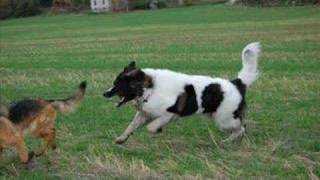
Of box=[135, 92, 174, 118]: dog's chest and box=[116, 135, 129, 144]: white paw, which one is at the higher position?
box=[135, 92, 174, 118]: dog's chest

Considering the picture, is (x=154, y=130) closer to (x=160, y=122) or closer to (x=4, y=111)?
(x=160, y=122)

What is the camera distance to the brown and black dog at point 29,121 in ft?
25.4

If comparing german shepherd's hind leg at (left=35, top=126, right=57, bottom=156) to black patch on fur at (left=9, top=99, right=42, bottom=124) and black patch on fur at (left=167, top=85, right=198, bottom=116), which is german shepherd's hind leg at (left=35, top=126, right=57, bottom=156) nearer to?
black patch on fur at (left=9, top=99, right=42, bottom=124)

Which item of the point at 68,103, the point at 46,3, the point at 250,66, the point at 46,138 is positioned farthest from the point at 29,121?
the point at 46,3

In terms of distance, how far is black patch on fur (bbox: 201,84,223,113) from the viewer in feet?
30.5

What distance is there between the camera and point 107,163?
793 cm

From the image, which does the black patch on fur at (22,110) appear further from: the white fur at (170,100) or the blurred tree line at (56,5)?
the blurred tree line at (56,5)

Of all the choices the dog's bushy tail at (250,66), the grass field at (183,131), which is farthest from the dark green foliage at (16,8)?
Result: the dog's bushy tail at (250,66)

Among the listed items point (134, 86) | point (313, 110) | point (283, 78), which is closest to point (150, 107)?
point (134, 86)

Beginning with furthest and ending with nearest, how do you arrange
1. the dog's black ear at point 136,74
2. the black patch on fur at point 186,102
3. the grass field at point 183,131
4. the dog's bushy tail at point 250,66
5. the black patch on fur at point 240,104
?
the dog's bushy tail at point 250,66, the black patch on fur at point 240,104, the black patch on fur at point 186,102, the dog's black ear at point 136,74, the grass field at point 183,131

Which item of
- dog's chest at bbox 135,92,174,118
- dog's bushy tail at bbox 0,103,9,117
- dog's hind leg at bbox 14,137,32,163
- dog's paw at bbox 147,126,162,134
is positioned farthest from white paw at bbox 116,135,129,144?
dog's bushy tail at bbox 0,103,9,117

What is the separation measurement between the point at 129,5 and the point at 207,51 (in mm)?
60701

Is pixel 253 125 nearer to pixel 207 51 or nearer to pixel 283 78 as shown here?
pixel 283 78

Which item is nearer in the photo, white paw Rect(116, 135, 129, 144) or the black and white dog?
the black and white dog
